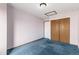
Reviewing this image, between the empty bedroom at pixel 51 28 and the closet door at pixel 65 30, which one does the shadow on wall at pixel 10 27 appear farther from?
the closet door at pixel 65 30

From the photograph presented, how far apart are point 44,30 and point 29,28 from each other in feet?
5.99

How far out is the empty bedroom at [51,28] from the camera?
9.25 feet

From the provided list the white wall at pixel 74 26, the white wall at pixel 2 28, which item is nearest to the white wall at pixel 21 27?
the white wall at pixel 2 28

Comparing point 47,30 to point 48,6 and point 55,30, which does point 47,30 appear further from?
point 48,6

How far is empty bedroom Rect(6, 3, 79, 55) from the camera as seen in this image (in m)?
2.82

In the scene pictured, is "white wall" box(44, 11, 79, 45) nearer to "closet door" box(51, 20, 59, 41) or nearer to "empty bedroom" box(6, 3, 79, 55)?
"empty bedroom" box(6, 3, 79, 55)

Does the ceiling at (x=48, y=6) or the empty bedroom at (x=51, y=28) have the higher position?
the ceiling at (x=48, y=6)

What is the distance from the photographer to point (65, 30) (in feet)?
13.4

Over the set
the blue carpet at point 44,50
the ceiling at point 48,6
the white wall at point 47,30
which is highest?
the ceiling at point 48,6

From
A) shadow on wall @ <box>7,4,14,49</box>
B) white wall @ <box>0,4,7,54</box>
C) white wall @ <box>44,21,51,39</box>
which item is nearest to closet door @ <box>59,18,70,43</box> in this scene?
white wall @ <box>44,21,51,39</box>

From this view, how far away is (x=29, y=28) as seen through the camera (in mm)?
4199

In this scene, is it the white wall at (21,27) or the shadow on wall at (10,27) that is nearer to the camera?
the shadow on wall at (10,27)

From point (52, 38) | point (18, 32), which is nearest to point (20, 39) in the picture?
point (18, 32)

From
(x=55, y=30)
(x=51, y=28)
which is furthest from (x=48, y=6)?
(x=51, y=28)
